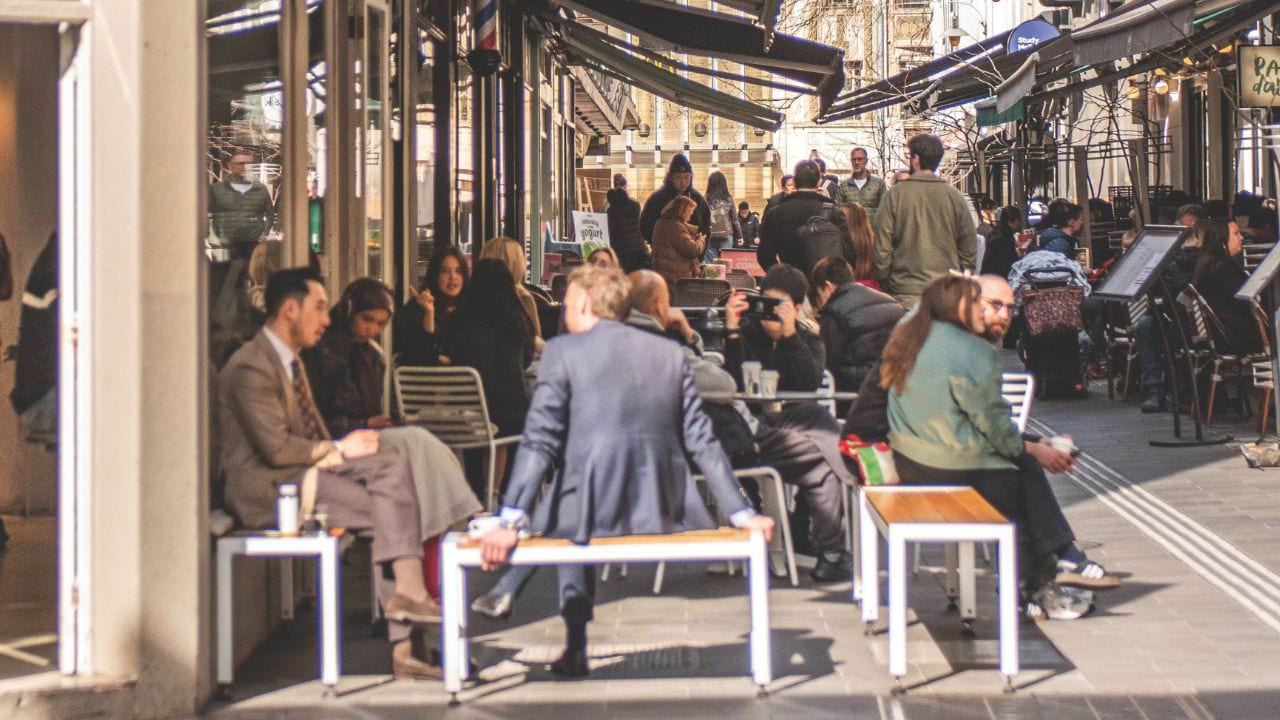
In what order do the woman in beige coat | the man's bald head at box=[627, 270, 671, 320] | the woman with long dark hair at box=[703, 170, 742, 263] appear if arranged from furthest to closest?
the woman with long dark hair at box=[703, 170, 742, 263] < the woman in beige coat < the man's bald head at box=[627, 270, 671, 320]

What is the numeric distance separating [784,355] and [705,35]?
6.67 metres

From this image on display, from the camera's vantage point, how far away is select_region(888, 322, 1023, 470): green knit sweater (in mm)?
6652

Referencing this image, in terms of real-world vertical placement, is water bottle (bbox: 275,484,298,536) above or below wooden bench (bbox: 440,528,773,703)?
above

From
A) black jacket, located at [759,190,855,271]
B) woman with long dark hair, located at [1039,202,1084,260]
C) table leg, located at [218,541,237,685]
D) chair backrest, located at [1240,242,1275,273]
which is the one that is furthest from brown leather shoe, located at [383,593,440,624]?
woman with long dark hair, located at [1039,202,1084,260]

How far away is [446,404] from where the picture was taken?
900cm

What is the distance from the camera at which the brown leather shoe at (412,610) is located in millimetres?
6145

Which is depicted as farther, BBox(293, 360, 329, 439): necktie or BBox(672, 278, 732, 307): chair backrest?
BBox(672, 278, 732, 307): chair backrest

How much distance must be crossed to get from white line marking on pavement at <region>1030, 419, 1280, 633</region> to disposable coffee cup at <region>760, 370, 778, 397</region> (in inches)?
80.6

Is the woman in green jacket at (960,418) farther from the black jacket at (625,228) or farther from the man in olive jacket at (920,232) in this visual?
the black jacket at (625,228)

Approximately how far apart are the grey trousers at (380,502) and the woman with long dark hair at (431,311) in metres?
3.26

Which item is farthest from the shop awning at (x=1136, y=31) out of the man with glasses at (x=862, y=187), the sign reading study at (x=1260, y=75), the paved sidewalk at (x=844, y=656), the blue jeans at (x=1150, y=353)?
the paved sidewalk at (x=844, y=656)

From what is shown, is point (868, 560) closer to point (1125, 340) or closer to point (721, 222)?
point (1125, 340)

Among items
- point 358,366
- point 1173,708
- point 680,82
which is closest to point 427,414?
point 358,366

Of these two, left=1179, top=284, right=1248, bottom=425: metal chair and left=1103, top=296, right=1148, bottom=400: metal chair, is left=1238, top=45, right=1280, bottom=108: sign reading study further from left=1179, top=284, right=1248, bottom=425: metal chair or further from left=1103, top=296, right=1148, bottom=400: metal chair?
left=1179, top=284, right=1248, bottom=425: metal chair
